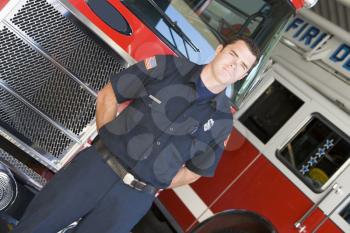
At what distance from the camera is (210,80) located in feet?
6.68

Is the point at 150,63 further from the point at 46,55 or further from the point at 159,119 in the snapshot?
the point at 46,55

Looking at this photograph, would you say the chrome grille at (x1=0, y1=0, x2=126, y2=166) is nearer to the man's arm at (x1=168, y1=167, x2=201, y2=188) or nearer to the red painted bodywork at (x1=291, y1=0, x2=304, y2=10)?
the man's arm at (x1=168, y1=167, x2=201, y2=188)

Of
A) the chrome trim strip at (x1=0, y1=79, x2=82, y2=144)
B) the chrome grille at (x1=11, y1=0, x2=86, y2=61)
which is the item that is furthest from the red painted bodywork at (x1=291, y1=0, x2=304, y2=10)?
the chrome trim strip at (x1=0, y1=79, x2=82, y2=144)

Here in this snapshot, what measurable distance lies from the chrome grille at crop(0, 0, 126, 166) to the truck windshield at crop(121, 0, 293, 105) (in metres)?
0.31

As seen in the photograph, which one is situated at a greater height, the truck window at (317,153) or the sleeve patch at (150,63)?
the truck window at (317,153)

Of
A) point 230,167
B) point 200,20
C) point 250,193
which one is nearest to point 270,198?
point 250,193

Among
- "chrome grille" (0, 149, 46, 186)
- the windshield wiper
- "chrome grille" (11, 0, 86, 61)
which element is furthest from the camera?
"chrome grille" (0, 149, 46, 186)

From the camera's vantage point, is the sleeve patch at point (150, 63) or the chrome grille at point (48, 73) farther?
the chrome grille at point (48, 73)

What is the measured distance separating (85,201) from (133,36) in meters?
0.94

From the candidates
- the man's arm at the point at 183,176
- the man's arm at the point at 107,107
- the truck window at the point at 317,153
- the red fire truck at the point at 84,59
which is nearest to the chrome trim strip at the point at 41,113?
the red fire truck at the point at 84,59

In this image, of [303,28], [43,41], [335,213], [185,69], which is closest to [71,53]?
[43,41]

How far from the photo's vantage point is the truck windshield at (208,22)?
2.61 meters

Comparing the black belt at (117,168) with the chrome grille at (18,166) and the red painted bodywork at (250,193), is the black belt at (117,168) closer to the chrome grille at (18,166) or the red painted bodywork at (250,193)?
the chrome grille at (18,166)

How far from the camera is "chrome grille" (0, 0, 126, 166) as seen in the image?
8.25 ft
